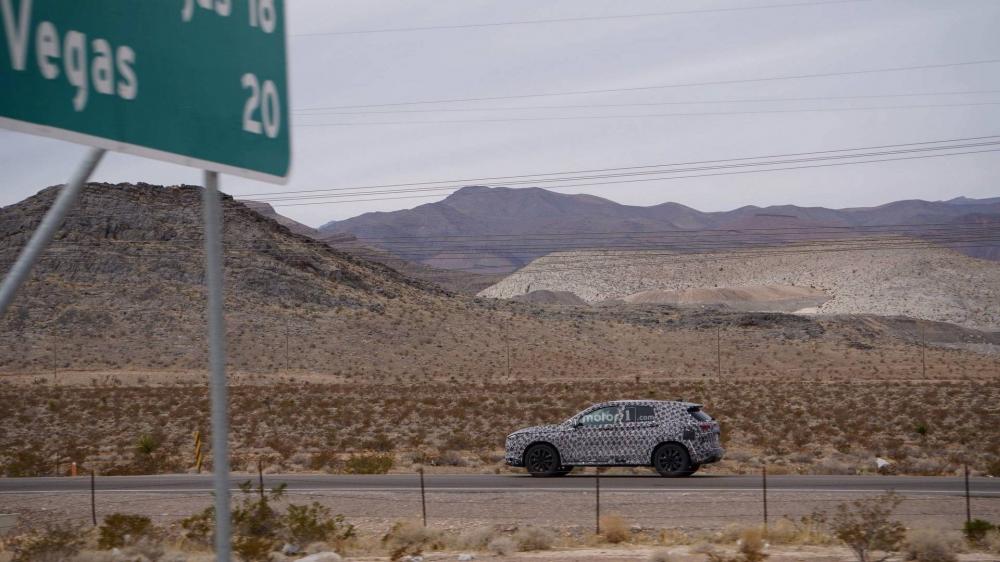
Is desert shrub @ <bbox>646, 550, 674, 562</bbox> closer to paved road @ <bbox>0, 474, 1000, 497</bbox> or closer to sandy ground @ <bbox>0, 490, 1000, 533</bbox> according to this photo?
sandy ground @ <bbox>0, 490, 1000, 533</bbox>

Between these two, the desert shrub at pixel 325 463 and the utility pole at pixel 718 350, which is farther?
the utility pole at pixel 718 350

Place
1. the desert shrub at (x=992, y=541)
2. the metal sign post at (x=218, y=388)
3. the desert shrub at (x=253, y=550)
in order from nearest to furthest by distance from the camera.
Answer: the metal sign post at (x=218, y=388)
the desert shrub at (x=253, y=550)
the desert shrub at (x=992, y=541)

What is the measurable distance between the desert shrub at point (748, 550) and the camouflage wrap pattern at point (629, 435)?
9.26m

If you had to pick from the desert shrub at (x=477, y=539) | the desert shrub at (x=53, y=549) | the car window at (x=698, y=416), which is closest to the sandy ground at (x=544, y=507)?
the desert shrub at (x=477, y=539)

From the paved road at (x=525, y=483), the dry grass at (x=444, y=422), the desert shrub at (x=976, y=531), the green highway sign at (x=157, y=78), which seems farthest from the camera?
the dry grass at (x=444, y=422)

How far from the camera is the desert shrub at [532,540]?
1679 cm

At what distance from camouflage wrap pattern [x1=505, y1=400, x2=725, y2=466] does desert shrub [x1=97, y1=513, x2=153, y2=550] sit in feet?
36.5

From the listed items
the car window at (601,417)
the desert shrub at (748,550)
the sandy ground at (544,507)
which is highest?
the car window at (601,417)

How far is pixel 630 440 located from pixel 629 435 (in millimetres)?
127

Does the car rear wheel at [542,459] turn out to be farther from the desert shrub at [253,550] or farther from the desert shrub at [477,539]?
the desert shrub at [253,550]

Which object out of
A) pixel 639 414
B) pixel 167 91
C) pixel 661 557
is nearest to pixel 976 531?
pixel 661 557

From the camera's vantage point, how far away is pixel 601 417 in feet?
85.9

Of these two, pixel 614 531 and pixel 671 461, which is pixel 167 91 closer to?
pixel 614 531

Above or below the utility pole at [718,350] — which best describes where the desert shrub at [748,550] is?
above
